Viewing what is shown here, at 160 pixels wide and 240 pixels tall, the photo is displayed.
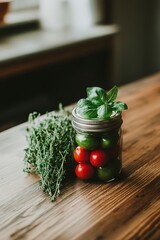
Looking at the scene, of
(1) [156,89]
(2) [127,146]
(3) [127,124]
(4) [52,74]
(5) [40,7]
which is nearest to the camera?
(2) [127,146]

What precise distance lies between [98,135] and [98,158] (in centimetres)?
6

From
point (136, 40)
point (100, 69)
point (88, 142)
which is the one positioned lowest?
point (100, 69)

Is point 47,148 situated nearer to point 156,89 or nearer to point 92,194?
point 92,194

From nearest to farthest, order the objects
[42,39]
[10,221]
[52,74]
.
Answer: [10,221], [42,39], [52,74]

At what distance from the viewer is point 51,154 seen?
0.97 metres

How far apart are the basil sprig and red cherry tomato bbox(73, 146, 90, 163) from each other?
93mm

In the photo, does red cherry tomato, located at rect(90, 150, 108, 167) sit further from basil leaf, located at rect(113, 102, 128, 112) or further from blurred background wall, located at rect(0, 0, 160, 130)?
blurred background wall, located at rect(0, 0, 160, 130)

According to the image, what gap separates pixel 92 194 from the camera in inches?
36.9

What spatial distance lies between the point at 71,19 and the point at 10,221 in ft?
7.98

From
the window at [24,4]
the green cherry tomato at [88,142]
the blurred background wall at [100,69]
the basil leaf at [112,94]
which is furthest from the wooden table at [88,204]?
the window at [24,4]

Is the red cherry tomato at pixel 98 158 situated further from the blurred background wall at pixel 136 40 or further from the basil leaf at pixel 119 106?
the blurred background wall at pixel 136 40

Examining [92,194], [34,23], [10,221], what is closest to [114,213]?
[92,194]

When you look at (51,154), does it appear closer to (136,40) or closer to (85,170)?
(85,170)

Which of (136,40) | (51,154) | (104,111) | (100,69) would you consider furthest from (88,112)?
(136,40)
